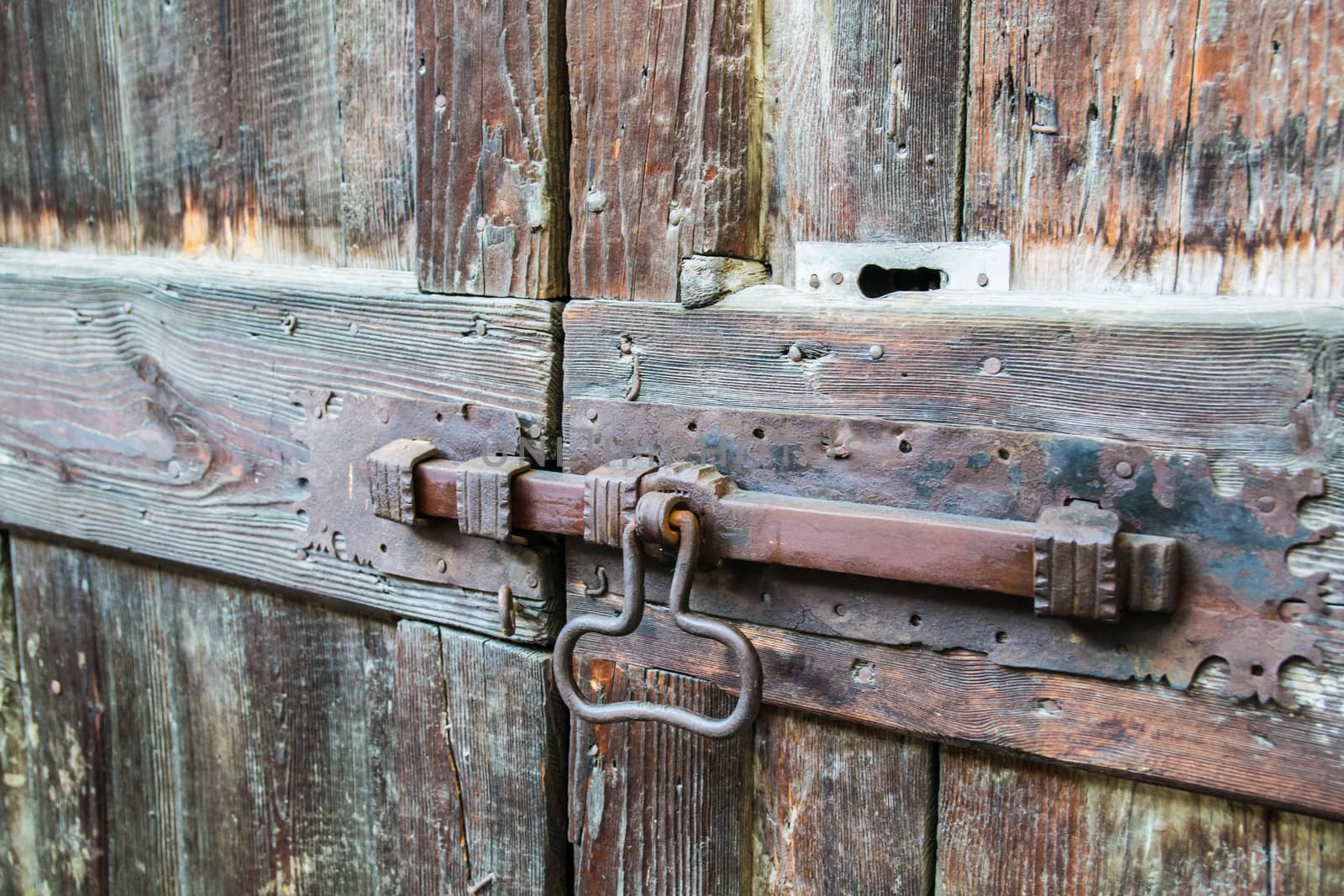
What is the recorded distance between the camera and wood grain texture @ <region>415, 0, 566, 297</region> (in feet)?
2.73

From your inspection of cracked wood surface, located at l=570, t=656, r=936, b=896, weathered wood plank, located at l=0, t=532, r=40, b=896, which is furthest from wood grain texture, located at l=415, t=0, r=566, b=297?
weathered wood plank, located at l=0, t=532, r=40, b=896

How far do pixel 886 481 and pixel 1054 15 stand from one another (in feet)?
1.10

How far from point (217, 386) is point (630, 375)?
502mm

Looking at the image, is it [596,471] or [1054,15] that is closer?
[1054,15]

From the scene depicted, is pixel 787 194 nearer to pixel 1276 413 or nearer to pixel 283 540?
pixel 1276 413

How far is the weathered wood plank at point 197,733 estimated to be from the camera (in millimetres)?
1050

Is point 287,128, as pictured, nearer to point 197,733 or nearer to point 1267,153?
point 197,733

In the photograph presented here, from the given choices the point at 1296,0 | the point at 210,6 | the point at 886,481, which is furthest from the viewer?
the point at 210,6

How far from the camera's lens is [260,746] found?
3.64ft

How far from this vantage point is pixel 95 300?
113cm

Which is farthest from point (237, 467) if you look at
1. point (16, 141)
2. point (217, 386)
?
point (16, 141)

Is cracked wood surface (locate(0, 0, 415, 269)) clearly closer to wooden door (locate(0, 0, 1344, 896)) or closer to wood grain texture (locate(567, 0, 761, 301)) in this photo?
wooden door (locate(0, 0, 1344, 896))

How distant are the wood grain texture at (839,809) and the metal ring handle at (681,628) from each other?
0.38 ft

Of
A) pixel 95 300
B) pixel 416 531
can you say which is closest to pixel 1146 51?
Result: pixel 416 531
